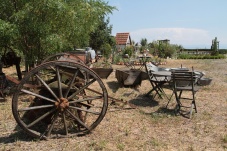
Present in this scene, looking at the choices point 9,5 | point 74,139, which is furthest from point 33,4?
point 74,139

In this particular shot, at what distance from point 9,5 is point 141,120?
546 cm

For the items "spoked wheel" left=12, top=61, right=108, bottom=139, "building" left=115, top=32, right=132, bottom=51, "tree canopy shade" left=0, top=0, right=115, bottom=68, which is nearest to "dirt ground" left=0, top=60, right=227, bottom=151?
"spoked wheel" left=12, top=61, right=108, bottom=139

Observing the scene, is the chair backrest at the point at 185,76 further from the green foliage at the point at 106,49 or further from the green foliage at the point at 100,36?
the green foliage at the point at 100,36

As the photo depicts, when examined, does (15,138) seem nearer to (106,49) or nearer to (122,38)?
(106,49)

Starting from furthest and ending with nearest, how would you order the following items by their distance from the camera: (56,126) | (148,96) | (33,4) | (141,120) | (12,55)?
(12,55)
(148,96)
(33,4)
(141,120)
(56,126)

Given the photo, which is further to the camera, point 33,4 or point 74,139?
point 33,4

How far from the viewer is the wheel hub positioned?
4.79 m

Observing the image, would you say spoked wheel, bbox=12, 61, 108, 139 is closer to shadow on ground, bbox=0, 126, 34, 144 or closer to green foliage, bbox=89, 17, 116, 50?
shadow on ground, bbox=0, 126, 34, 144

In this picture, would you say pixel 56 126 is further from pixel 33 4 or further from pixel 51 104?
pixel 33 4

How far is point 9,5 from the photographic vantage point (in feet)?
26.8

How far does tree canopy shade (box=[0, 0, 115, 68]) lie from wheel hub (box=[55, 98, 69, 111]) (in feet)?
10.8

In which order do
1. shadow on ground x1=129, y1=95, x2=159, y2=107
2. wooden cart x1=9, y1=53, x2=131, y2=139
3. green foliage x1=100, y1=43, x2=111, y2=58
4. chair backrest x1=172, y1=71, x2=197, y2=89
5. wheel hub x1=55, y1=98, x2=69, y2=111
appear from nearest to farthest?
1. wooden cart x1=9, y1=53, x2=131, y2=139
2. wheel hub x1=55, y1=98, x2=69, y2=111
3. chair backrest x1=172, y1=71, x2=197, y2=89
4. shadow on ground x1=129, y1=95, x2=159, y2=107
5. green foliage x1=100, y1=43, x2=111, y2=58

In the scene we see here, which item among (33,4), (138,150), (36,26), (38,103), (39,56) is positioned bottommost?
(138,150)

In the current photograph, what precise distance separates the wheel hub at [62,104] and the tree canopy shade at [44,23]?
3.30 meters
